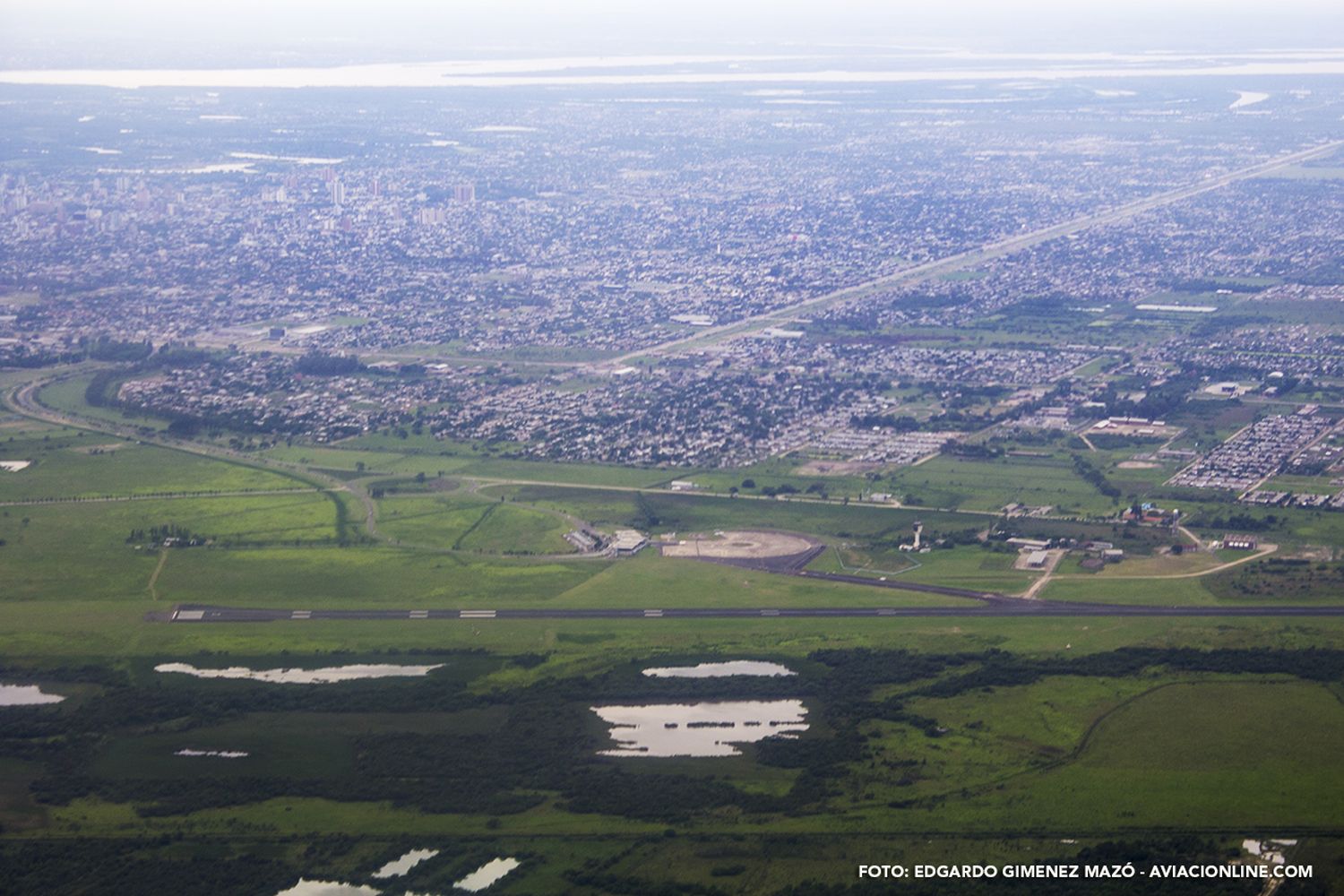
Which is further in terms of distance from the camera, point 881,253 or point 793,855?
point 881,253

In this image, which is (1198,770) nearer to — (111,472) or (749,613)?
(749,613)

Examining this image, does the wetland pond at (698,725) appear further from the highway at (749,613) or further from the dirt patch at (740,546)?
the dirt patch at (740,546)

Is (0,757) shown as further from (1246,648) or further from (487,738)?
(1246,648)

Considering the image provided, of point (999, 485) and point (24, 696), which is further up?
point (999, 485)

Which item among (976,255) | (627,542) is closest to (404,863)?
(627,542)

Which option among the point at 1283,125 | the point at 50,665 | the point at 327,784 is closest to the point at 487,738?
the point at 327,784

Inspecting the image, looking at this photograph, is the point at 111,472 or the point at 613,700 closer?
the point at 613,700

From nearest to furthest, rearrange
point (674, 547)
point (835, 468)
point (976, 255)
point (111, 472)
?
point (674, 547)
point (835, 468)
point (111, 472)
point (976, 255)

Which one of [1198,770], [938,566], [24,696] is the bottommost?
[24,696]
